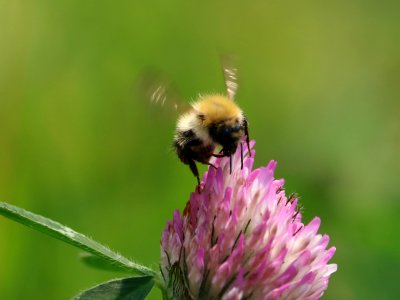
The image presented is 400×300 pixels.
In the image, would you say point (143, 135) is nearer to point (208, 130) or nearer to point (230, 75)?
point (230, 75)

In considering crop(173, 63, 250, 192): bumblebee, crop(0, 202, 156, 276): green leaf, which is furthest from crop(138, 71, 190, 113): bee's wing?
crop(0, 202, 156, 276): green leaf

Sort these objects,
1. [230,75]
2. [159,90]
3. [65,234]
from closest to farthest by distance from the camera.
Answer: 1. [65,234]
2. [159,90]
3. [230,75]

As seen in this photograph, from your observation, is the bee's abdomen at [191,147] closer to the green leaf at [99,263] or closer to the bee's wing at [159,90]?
the bee's wing at [159,90]

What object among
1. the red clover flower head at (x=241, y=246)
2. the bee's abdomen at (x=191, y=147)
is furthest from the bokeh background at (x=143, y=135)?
the red clover flower head at (x=241, y=246)

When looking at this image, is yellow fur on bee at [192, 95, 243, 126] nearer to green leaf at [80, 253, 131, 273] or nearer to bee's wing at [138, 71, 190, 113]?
bee's wing at [138, 71, 190, 113]

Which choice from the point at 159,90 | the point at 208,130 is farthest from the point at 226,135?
the point at 159,90

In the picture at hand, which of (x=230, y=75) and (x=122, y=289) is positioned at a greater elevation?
(x=230, y=75)
